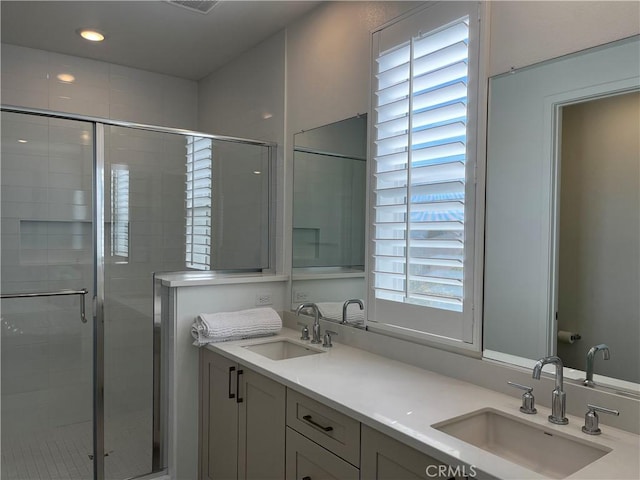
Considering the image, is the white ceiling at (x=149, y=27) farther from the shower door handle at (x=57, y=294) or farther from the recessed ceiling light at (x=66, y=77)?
the shower door handle at (x=57, y=294)

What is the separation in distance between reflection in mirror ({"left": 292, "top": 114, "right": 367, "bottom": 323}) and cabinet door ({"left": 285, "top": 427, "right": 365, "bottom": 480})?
0.74 m

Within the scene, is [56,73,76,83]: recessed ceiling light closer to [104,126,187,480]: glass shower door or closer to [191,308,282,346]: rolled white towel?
[104,126,187,480]: glass shower door

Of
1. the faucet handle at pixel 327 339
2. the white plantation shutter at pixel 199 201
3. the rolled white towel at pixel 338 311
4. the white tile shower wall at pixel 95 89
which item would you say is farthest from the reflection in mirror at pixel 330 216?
the white tile shower wall at pixel 95 89

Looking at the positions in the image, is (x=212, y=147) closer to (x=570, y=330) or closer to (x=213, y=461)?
(x=213, y=461)

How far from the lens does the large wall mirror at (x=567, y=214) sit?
1.41 metres

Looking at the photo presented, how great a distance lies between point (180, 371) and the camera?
8.21 feet

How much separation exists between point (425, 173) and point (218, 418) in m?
1.57

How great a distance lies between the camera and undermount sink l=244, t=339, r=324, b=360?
2.47 metres

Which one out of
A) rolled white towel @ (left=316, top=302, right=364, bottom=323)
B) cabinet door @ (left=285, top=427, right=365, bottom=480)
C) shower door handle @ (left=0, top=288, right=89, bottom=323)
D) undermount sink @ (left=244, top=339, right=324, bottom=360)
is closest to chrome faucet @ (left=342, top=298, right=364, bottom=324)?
rolled white towel @ (left=316, top=302, right=364, bottom=323)

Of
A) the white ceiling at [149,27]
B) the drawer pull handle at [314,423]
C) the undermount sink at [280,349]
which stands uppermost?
the white ceiling at [149,27]

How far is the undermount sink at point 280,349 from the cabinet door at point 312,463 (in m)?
0.65

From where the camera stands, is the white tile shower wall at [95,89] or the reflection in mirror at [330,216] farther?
the white tile shower wall at [95,89]

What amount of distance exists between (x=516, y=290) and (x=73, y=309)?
278 cm

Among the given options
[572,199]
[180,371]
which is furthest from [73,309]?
[572,199]
